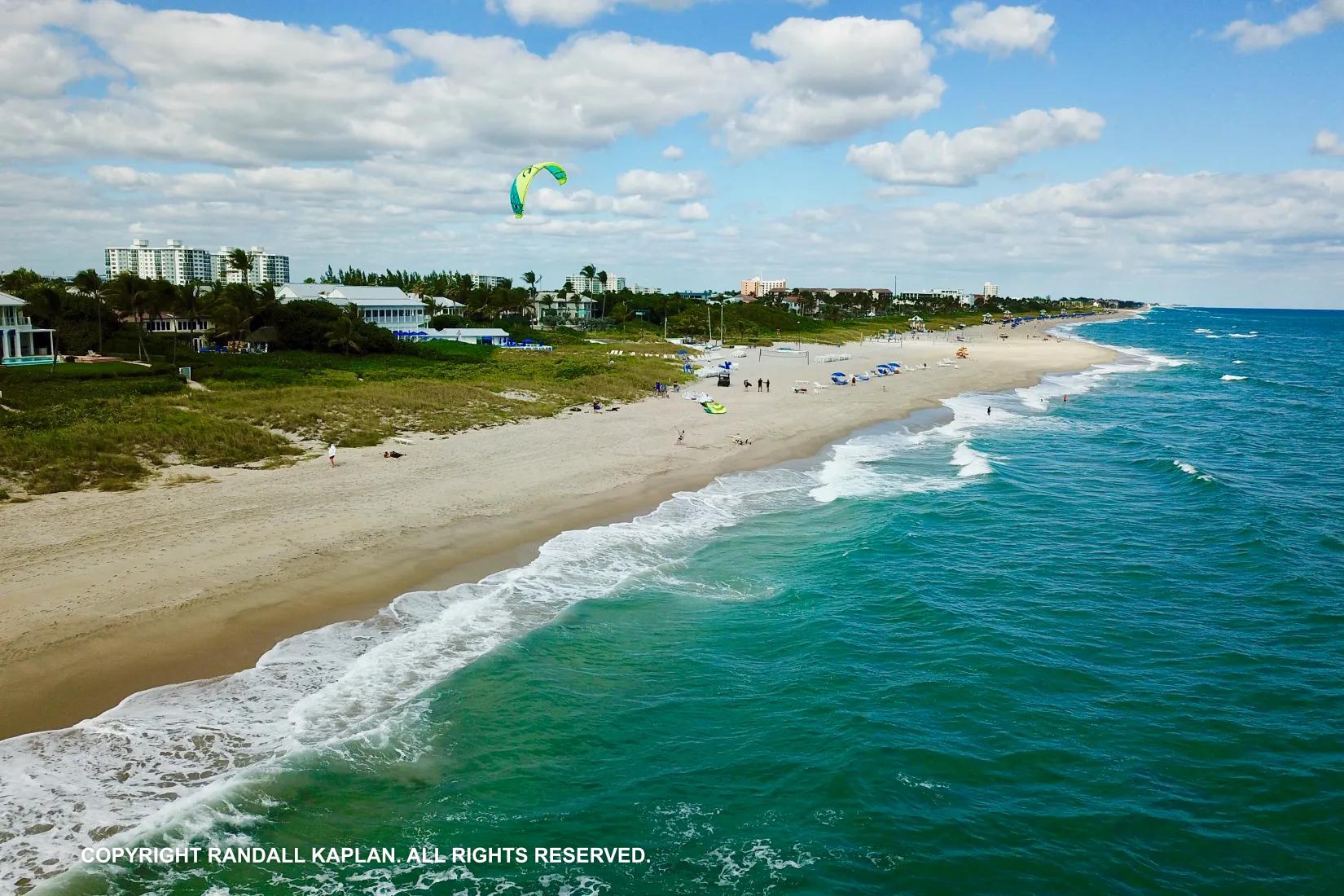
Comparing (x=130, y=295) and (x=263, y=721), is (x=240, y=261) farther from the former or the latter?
(x=263, y=721)

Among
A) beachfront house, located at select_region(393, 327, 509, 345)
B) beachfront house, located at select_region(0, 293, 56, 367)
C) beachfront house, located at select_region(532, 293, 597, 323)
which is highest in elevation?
beachfront house, located at select_region(532, 293, 597, 323)

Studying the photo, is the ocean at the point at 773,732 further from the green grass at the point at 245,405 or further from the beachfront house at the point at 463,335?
the beachfront house at the point at 463,335

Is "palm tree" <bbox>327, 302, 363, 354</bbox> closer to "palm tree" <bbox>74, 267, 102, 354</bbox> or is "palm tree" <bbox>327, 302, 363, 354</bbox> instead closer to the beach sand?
"palm tree" <bbox>74, 267, 102, 354</bbox>

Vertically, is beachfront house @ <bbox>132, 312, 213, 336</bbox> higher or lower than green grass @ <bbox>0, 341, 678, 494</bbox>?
higher

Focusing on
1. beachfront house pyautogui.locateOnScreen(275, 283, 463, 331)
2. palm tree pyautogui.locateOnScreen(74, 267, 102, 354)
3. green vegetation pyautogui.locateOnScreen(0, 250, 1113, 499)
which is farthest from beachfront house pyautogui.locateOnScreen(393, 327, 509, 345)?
palm tree pyautogui.locateOnScreen(74, 267, 102, 354)

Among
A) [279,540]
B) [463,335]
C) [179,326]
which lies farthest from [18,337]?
[279,540]

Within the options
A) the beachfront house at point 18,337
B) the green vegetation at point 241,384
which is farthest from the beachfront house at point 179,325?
the beachfront house at point 18,337
